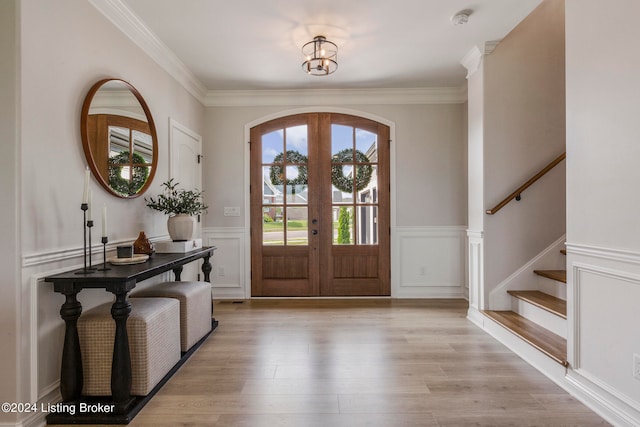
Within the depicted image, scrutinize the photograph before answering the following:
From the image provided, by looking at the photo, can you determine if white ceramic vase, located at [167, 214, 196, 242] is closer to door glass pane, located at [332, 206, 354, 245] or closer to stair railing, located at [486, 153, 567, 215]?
door glass pane, located at [332, 206, 354, 245]

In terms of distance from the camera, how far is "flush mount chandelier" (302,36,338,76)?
9.48ft

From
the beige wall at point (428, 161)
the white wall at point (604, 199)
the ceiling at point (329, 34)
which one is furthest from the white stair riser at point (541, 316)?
the ceiling at point (329, 34)

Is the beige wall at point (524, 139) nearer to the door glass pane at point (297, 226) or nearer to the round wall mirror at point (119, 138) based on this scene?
the door glass pane at point (297, 226)

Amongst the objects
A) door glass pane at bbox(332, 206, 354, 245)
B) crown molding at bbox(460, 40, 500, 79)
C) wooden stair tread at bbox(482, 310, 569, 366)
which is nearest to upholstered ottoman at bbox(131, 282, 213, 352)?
door glass pane at bbox(332, 206, 354, 245)

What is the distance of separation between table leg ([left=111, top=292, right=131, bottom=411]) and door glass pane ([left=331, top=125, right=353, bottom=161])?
3000mm

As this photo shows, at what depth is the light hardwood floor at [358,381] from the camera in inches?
70.8

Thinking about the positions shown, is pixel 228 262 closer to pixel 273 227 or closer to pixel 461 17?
pixel 273 227

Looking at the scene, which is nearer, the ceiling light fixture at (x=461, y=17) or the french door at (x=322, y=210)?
the ceiling light fixture at (x=461, y=17)

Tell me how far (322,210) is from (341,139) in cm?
94

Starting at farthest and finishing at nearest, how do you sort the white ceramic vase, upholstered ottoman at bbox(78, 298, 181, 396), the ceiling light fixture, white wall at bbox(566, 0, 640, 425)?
the white ceramic vase
the ceiling light fixture
upholstered ottoman at bbox(78, 298, 181, 396)
white wall at bbox(566, 0, 640, 425)

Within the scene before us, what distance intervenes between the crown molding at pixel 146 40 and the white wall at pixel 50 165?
9cm

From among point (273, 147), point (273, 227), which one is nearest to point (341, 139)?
point (273, 147)

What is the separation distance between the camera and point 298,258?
4250mm

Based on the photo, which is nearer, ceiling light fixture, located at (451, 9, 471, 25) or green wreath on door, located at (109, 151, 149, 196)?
green wreath on door, located at (109, 151, 149, 196)
